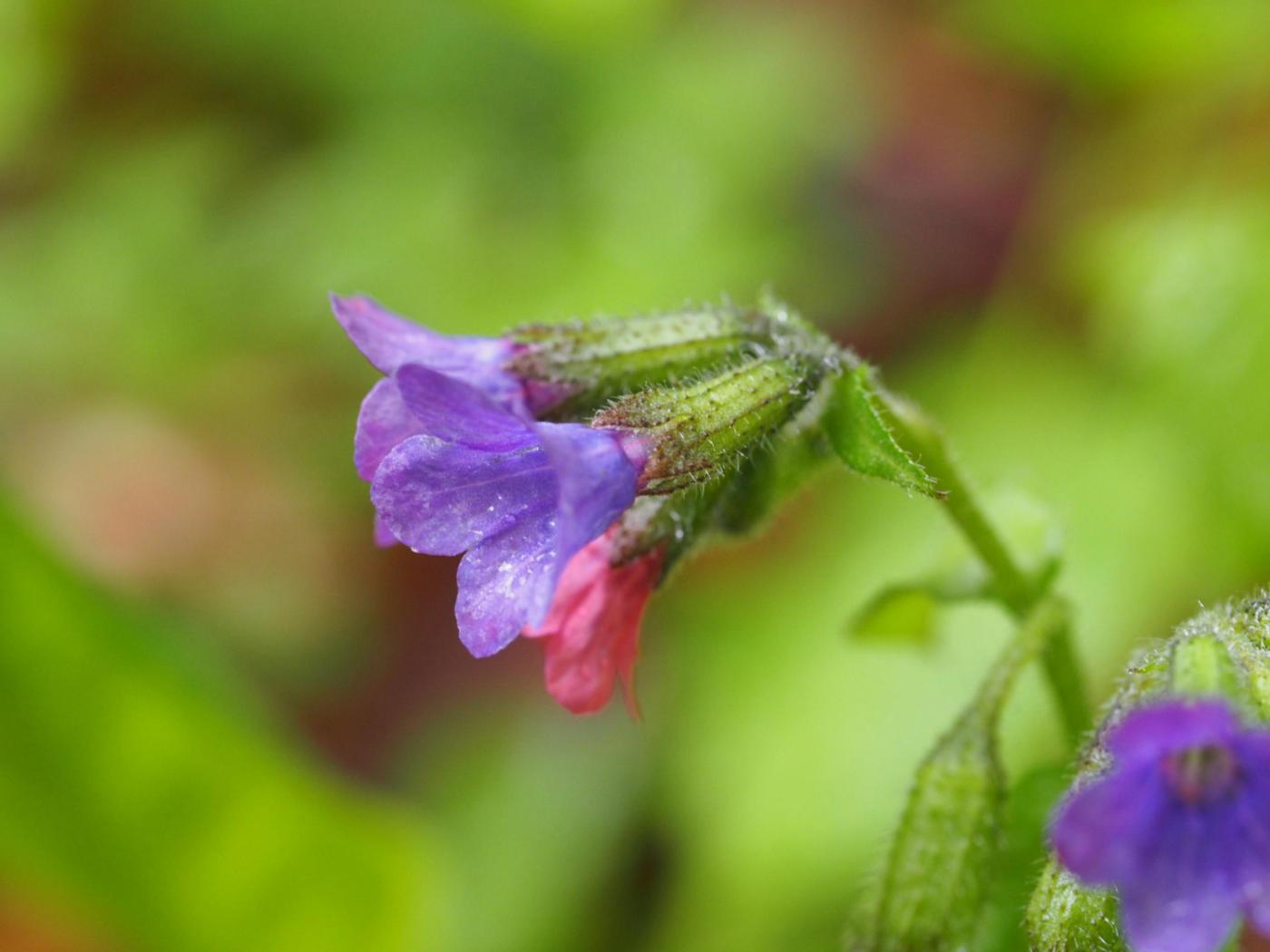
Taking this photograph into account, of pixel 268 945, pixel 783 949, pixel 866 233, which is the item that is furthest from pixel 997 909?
pixel 866 233

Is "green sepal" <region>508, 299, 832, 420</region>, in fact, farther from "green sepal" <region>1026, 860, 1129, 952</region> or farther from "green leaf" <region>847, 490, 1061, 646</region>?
"green sepal" <region>1026, 860, 1129, 952</region>

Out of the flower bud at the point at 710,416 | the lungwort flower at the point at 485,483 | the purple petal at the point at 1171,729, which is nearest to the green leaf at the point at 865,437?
the flower bud at the point at 710,416

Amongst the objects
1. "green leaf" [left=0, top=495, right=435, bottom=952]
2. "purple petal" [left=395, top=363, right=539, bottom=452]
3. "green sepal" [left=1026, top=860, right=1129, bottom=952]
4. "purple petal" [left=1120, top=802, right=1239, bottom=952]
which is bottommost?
"green leaf" [left=0, top=495, right=435, bottom=952]

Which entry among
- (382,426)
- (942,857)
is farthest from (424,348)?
(942,857)

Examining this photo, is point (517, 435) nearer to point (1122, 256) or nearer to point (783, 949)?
point (783, 949)

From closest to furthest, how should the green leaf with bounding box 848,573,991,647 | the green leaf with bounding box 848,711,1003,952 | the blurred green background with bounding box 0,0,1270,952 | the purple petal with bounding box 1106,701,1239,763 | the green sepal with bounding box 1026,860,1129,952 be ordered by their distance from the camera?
1. the purple petal with bounding box 1106,701,1239,763
2. the green sepal with bounding box 1026,860,1129,952
3. the green leaf with bounding box 848,711,1003,952
4. the green leaf with bounding box 848,573,991,647
5. the blurred green background with bounding box 0,0,1270,952

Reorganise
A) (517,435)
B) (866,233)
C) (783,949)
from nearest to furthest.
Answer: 1. (517,435)
2. (783,949)
3. (866,233)

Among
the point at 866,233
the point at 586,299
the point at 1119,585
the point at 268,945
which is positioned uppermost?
the point at 866,233

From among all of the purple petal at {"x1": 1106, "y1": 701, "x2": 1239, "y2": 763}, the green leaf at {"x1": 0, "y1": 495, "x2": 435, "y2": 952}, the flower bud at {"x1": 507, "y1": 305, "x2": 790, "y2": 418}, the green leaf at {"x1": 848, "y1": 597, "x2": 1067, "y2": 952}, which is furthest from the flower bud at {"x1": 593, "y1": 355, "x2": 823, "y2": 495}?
the green leaf at {"x1": 0, "y1": 495, "x2": 435, "y2": 952}

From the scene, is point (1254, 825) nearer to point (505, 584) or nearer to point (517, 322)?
point (505, 584)
